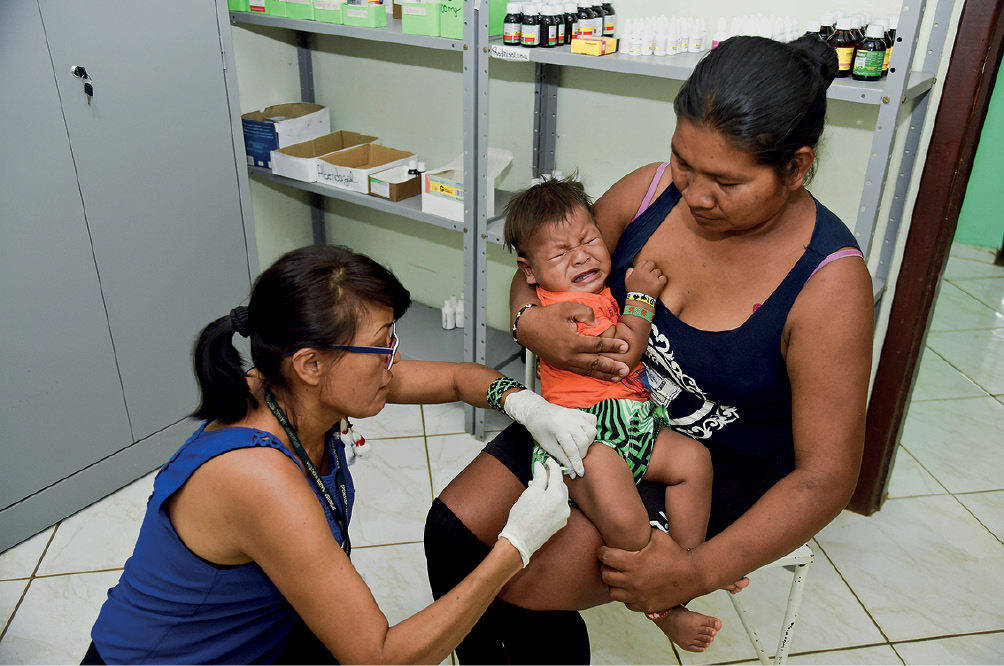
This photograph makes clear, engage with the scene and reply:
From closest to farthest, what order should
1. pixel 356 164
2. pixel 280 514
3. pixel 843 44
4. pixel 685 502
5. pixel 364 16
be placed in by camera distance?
pixel 280 514 < pixel 685 502 < pixel 843 44 < pixel 364 16 < pixel 356 164

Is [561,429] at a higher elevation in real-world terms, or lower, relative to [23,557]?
higher

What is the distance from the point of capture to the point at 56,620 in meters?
2.09

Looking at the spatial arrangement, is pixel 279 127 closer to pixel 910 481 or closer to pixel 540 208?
pixel 540 208

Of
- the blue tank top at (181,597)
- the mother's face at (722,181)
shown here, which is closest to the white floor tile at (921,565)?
the mother's face at (722,181)

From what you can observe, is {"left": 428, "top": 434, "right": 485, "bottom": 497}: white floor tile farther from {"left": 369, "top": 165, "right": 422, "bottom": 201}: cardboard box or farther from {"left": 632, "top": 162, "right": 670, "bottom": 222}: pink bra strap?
{"left": 632, "top": 162, "right": 670, "bottom": 222}: pink bra strap

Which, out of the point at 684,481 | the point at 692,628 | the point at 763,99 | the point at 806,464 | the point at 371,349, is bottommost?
the point at 692,628

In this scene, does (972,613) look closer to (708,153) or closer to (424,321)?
(708,153)

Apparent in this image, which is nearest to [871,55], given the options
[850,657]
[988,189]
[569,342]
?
[569,342]

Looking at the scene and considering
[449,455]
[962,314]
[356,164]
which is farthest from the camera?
[962,314]

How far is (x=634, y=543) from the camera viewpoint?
1392 mm

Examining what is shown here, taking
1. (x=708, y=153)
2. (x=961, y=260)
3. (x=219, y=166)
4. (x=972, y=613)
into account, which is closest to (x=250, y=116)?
(x=219, y=166)

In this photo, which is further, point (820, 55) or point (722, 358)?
point (722, 358)

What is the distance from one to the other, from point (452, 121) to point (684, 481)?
194 cm

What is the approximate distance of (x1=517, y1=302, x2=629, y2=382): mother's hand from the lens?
5.03 feet
